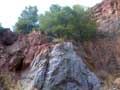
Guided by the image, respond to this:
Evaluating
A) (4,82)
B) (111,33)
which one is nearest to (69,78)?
(4,82)

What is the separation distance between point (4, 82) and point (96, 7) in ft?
49.0

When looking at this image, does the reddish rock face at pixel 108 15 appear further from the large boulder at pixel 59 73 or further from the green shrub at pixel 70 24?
the large boulder at pixel 59 73

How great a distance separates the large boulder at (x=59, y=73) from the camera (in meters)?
16.0

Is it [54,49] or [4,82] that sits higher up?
[54,49]

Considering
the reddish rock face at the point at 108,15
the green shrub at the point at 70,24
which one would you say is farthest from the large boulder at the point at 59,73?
the reddish rock face at the point at 108,15

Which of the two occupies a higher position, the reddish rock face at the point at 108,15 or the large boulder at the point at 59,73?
the reddish rock face at the point at 108,15

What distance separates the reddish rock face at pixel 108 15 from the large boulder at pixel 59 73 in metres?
7.86

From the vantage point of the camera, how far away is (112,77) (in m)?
19.3

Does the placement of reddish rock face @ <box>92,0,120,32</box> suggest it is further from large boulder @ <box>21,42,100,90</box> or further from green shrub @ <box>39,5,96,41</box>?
large boulder @ <box>21,42,100,90</box>

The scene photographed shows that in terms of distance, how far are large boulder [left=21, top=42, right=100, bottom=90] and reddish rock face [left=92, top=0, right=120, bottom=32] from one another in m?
7.86

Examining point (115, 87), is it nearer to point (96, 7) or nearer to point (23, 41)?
point (23, 41)

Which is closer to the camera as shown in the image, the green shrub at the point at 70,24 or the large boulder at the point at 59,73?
the large boulder at the point at 59,73

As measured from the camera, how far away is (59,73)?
645 inches

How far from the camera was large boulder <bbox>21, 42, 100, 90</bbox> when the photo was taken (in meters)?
16.0
